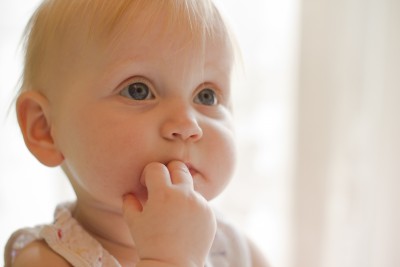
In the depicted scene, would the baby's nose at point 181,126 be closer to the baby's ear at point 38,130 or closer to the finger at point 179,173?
the finger at point 179,173

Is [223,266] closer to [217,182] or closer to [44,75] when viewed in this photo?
[217,182]

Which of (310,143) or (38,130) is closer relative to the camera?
(38,130)

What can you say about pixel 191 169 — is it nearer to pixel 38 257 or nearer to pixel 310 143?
pixel 38 257

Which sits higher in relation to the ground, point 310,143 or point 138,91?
point 310,143

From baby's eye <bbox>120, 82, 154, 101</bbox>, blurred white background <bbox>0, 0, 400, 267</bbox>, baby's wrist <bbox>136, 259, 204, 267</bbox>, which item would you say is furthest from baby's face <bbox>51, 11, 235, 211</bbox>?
blurred white background <bbox>0, 0, 400, 267</bbox>

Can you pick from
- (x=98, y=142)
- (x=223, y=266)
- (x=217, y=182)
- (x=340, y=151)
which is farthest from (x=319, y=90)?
(x=98, y=142)

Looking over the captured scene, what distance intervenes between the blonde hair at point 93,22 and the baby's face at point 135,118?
0.02 metres

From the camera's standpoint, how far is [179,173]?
0.61 metres

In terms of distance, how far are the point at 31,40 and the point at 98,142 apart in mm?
200

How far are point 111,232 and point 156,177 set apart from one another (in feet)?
0.67

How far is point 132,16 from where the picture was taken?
642mm

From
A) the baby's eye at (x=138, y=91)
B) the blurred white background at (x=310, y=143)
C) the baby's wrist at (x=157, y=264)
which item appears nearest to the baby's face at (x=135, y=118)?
the baby's eye at (x=138, y=91)

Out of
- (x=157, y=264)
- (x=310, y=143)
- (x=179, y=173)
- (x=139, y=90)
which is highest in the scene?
(x=310, y=143)

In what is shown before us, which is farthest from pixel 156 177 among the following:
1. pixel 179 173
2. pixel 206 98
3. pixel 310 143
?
pixel 310 143
